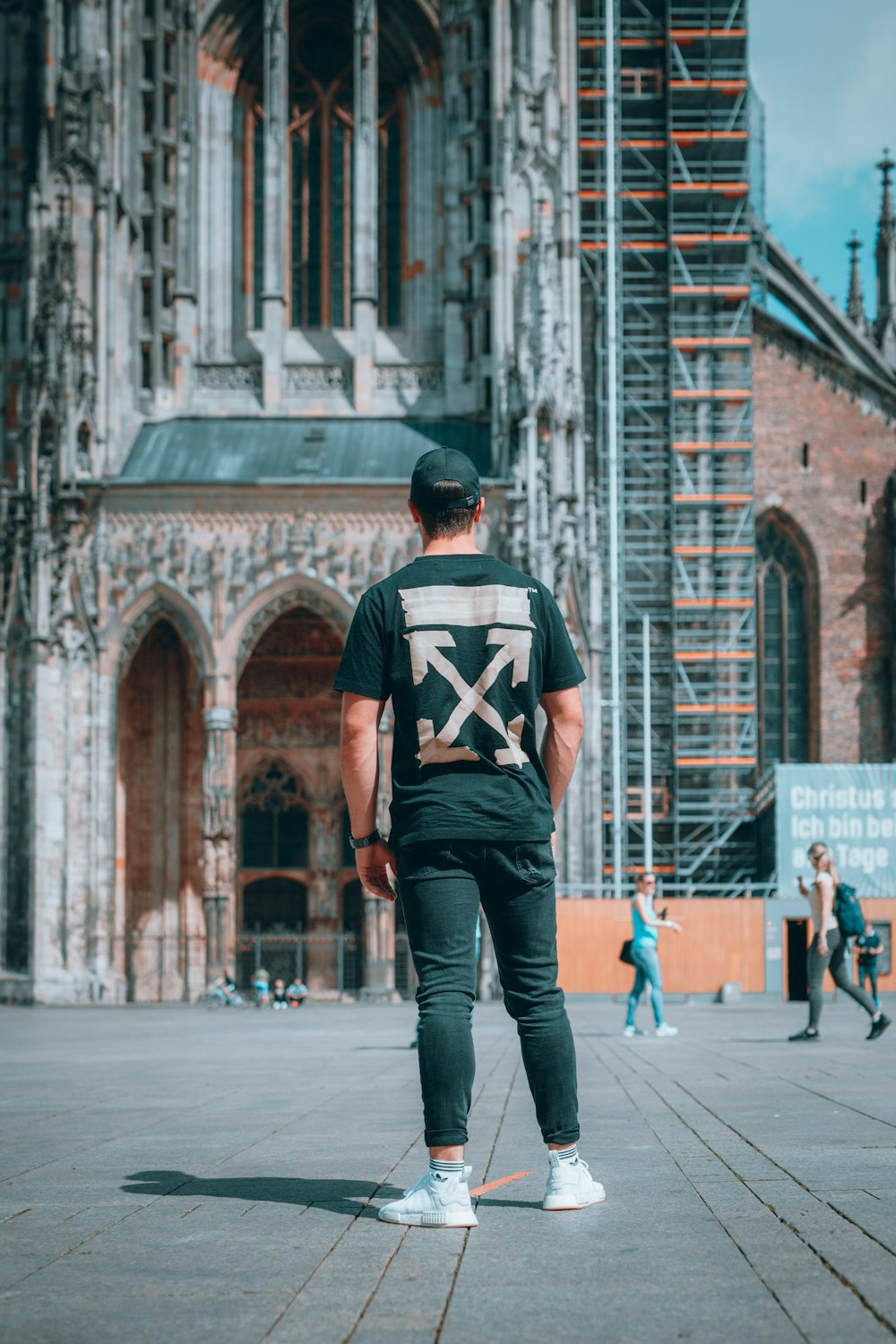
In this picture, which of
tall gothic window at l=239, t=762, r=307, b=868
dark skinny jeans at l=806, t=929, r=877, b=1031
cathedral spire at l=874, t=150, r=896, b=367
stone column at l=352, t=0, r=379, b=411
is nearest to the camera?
dark skinny jeans at l=806, t=929, r=877, b=1031

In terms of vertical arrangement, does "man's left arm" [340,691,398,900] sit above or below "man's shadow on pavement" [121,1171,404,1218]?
above

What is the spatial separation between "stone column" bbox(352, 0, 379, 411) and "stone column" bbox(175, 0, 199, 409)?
10.6 feet

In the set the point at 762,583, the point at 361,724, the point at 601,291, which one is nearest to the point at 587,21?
the point at 601,291

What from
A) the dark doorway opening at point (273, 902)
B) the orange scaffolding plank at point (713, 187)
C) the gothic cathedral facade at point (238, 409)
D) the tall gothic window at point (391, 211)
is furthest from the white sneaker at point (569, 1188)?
the orange scaffolding plank at point (713, 187)

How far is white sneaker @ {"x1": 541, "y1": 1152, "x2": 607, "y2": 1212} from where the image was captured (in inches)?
188

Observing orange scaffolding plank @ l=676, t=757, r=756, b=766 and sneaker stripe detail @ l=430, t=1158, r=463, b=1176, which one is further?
orange scaffolding plank @ l=676, t=757, r=756, b=766

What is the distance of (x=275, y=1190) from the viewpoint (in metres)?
5.30

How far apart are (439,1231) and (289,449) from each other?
31.0m

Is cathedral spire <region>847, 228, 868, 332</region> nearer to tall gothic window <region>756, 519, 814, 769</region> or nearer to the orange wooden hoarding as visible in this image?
tall gothic window <region>756, 519, 814, 769</region>

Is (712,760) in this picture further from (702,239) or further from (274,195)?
(274,195)

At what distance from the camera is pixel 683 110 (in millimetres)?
40344

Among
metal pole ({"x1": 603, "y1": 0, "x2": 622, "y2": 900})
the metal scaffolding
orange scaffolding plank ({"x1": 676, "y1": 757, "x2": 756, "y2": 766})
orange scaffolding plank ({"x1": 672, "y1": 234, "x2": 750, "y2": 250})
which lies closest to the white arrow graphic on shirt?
metal pole ({"x1": 603, "y1": 0, "x2": 622, "y2": 900})

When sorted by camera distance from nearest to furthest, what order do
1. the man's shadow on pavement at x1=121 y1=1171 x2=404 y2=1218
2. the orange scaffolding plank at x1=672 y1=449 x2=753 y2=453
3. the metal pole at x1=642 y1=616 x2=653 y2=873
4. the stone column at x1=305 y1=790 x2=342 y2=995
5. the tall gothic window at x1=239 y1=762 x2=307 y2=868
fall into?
the man's shadow on pavement at x1=121 y1=1171 x2=404 y2=1218 < the metal pole at x1=642 y1=616 x2=653 y2=873 < the stone column at x1=305 y1=790 x2=342 y2=995 < the tall gothic window at x1=239 y1=762 x2=307 y2=868 < the orange scaffolding plank at x1=672 y1=449 x2=753 y2=453

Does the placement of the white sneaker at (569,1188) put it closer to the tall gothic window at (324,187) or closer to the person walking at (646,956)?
the person walking at (646,956)
